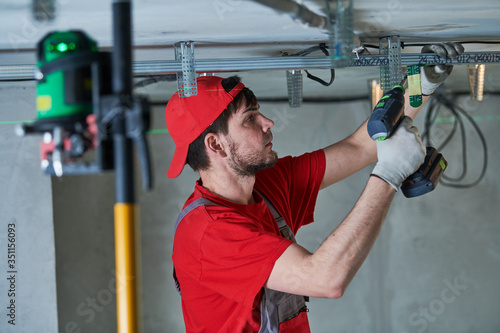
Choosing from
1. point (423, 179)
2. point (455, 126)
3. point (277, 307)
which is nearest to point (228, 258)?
point (277, 307)

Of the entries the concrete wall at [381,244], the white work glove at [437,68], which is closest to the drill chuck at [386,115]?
the white work glove at [437,68]

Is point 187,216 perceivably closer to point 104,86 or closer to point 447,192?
point 104,86

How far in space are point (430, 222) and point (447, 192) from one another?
29cm

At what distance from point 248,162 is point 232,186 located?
0.12m

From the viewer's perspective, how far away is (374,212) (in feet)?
4.95

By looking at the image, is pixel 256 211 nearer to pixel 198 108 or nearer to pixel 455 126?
pixel 198 108

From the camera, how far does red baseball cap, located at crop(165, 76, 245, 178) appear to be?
185cm

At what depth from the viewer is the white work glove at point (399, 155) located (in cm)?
160

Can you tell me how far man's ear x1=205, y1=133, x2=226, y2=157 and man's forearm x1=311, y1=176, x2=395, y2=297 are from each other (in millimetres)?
591

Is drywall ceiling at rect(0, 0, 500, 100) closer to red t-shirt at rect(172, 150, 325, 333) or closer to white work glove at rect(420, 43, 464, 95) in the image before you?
white work glove at rect(420, 43, 464, 95)

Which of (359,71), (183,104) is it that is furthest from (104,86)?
(359,71)

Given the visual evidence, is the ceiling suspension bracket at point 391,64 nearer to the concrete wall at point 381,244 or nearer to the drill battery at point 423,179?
the drill battery at point 423,179

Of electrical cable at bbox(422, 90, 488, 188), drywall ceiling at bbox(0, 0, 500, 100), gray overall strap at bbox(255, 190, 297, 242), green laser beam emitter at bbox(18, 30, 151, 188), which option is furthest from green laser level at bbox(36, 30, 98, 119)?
electrical cable at bbox(422, 90, 488, 188)

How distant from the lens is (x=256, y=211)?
1874 mm
